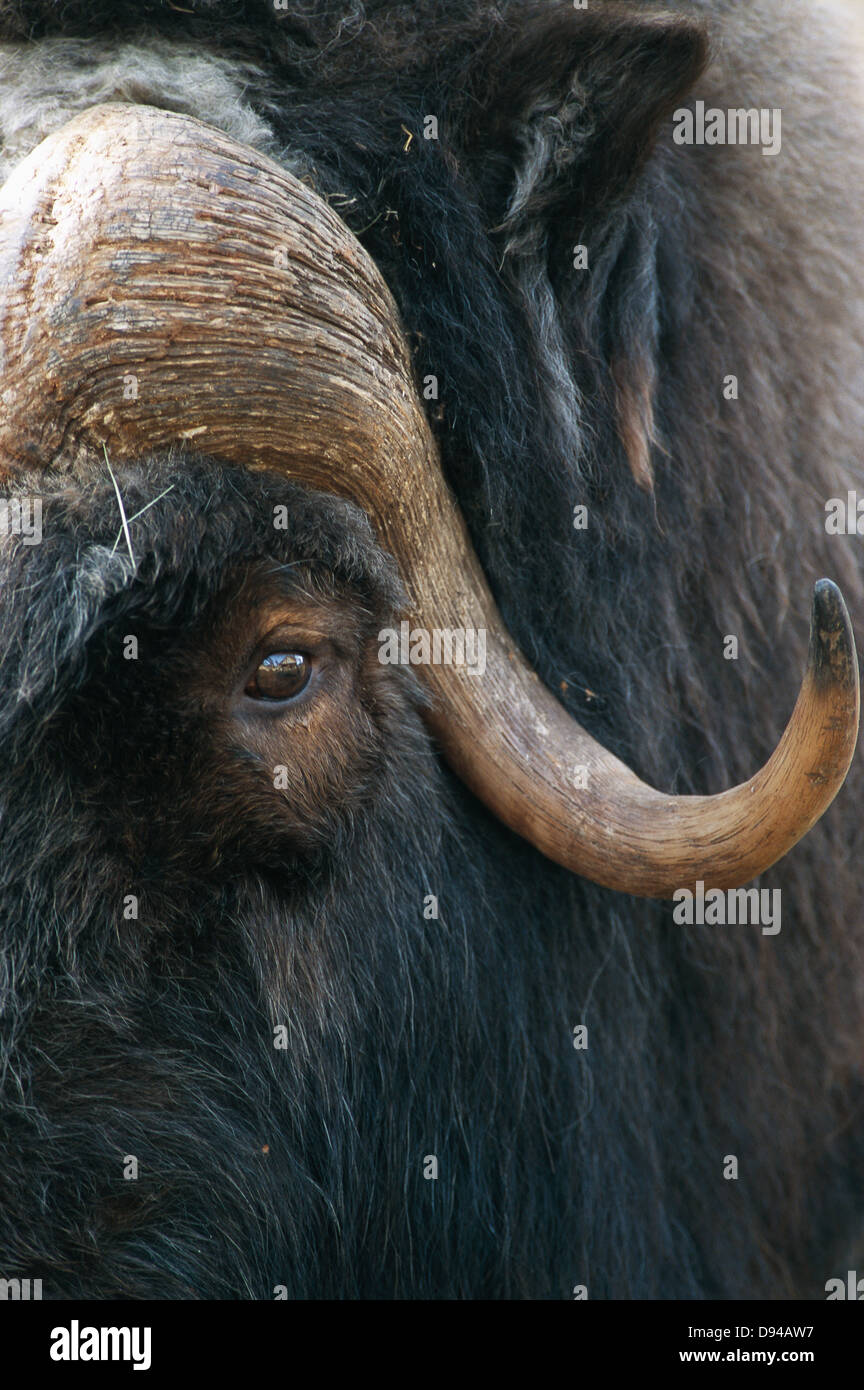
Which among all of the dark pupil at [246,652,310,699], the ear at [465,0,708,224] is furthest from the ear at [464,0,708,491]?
the dark pupil at [246,652,310,699]

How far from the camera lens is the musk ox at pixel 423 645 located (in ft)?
4.84

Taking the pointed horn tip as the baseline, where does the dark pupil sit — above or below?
above

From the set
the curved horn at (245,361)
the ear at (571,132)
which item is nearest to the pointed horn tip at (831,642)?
the curved horn at (245,361)

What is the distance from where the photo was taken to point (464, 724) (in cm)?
184

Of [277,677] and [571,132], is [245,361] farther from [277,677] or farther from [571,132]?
[571,132]

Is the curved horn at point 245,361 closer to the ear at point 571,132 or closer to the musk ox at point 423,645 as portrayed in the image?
the musk ox at point 423,645

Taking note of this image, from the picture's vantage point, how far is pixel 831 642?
4.70ft

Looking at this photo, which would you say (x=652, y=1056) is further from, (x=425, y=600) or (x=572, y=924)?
(x=425, y=600)

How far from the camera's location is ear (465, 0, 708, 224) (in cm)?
167

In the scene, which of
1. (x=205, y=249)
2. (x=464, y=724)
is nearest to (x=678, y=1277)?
(x=464, y=724)

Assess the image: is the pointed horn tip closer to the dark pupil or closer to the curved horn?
the curved horn
